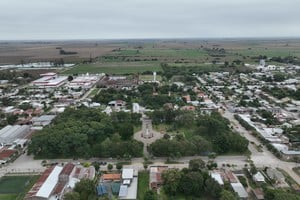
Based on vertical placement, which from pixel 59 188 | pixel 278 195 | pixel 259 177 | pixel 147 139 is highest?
pixel 278 195

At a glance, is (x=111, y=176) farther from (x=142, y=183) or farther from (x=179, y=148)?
(x=179, y=148)

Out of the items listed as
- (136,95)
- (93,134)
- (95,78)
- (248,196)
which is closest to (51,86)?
(95,78)

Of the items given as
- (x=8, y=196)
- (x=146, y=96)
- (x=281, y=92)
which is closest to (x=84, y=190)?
(x=8, y=196)

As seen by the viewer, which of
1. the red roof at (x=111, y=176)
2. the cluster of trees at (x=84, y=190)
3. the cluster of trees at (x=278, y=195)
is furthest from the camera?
the red roof at (x=111, y=176)

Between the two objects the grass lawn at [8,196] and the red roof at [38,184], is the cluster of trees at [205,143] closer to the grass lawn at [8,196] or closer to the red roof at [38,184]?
the red roof at [38,184]

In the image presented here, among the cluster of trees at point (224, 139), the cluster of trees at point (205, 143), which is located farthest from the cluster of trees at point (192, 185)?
the cluster of trees at point (224, 139)

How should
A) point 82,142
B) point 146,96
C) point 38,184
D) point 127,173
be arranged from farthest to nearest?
point 146,96
point 82,142
point 127,173
point 38,184
